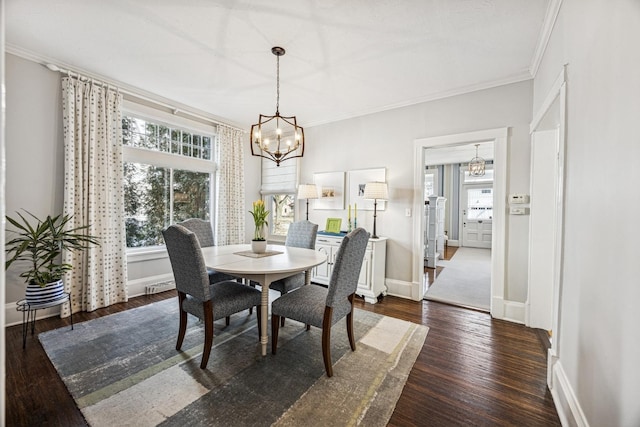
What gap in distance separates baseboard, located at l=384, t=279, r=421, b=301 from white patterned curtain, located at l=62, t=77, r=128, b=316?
3.31 meters

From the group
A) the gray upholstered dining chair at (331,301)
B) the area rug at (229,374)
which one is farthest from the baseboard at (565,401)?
the gray upholstered dining chair at (331,301)

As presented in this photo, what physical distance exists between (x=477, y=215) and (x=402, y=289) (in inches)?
239

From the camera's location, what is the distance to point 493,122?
2984mm

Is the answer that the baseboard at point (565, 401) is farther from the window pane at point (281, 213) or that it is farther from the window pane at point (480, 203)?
the window pane at point (480, 203)

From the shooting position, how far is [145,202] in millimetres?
3594

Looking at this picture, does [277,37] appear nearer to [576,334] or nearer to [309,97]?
[309,97]

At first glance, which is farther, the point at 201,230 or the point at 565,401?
the point at 201,230

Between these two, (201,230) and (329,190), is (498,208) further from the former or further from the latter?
(201,230)

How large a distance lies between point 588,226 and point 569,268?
366 mm

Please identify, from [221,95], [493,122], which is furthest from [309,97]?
[493,122]

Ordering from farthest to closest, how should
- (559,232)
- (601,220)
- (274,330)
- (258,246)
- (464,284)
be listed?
(464,284) < (258,246) < (274,330) < (559,232) < (601,220)

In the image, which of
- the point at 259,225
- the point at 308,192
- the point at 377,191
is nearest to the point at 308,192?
the point at 308,192

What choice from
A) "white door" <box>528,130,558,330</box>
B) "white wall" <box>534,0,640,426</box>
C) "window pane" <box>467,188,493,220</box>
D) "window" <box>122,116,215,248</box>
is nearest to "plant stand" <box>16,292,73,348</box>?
"window" <box>122,116,215,248</box>

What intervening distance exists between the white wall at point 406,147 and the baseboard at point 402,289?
7 cm
